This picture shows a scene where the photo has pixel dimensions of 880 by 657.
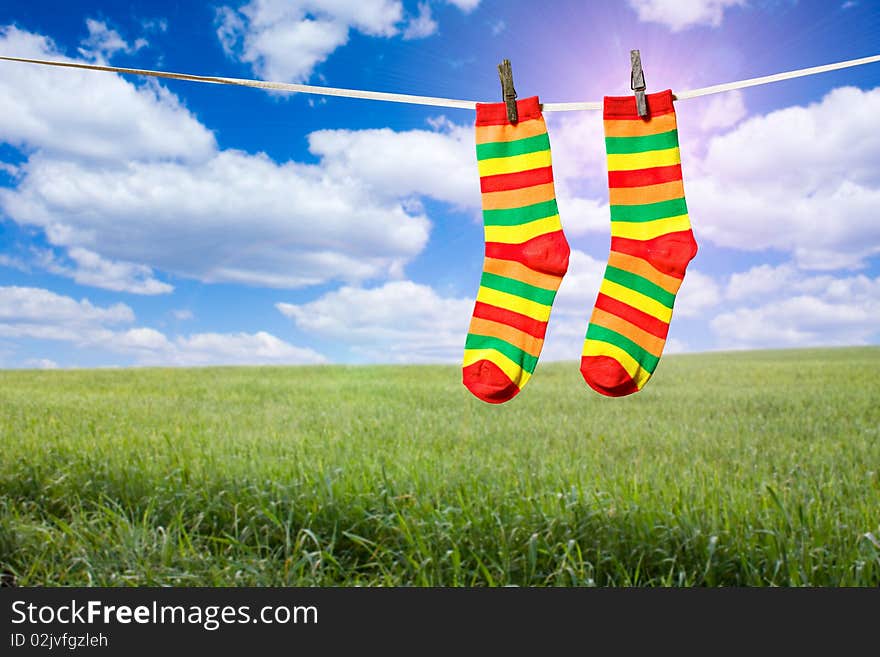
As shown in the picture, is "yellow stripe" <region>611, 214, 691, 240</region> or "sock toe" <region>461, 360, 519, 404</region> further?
"yellow stripe" <region>611, 214, 691, 240</region>

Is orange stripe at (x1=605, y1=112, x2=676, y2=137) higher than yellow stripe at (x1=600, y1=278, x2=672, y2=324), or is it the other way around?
orange stripe at (x1=605, y1=112, x2=676, y2=137)

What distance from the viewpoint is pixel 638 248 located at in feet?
10.2

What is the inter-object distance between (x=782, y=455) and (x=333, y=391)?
6.34 m

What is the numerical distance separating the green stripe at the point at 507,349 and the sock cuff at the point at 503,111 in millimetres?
903

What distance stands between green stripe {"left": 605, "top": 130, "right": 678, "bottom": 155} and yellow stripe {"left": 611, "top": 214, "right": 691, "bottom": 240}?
12.8 inches

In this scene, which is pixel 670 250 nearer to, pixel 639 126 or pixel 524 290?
pixel 639 126

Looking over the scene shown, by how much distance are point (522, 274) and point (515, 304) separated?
0.44 ft

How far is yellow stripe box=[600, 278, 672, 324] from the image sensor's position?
305 cm

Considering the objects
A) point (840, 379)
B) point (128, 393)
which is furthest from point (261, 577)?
point (840, 379)

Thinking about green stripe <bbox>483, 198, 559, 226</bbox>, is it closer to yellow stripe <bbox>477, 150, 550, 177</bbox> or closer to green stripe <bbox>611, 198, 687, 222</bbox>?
yellow stripe <bbox>477, 150, 550, 177</bbox>

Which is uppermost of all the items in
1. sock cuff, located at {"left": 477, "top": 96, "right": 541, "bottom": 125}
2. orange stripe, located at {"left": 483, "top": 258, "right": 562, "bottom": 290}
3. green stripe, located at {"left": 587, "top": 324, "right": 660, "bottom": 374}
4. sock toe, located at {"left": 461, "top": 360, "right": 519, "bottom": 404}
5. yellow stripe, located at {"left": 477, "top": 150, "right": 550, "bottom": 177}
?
sock cuff, located at {"left": 477, "top": 96, "right": 541, "bottom": 125}

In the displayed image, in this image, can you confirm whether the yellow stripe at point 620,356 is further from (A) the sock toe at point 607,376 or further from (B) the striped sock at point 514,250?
(B) the striped sock at point 514,250

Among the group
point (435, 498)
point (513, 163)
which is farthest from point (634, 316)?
point (435, 498)

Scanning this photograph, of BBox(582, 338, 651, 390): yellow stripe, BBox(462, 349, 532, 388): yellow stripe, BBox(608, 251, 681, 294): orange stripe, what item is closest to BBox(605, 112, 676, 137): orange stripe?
BBox(608, 251, 681, 294): orange stripe
